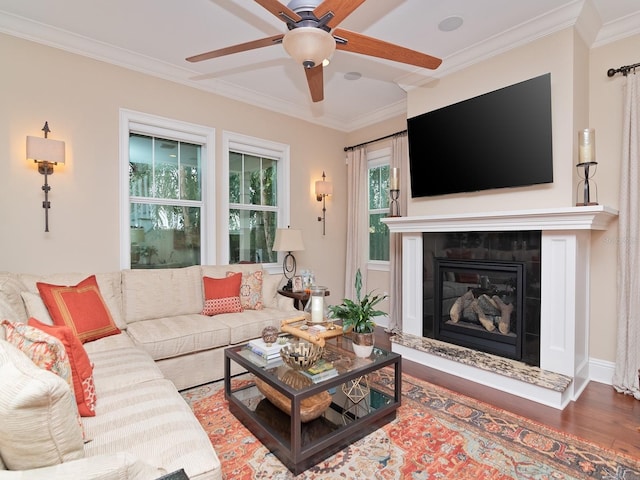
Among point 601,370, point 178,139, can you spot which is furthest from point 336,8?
→ point 601,370

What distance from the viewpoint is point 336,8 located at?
1.72 metres

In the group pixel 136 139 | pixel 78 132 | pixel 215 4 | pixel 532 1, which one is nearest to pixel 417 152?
pixel 532 1

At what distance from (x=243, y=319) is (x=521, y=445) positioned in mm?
2272

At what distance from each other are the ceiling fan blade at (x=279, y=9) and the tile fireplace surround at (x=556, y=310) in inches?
85.4

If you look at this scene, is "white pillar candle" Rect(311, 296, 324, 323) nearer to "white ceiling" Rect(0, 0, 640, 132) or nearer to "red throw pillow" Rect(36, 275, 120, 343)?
"red throw pillow" Rect(36, 275, 120, 343)

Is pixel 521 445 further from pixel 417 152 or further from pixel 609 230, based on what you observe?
pixel 417 152

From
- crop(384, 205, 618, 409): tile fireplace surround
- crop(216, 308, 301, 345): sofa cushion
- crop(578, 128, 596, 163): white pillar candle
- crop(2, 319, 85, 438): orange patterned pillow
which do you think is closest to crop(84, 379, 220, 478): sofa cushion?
crop(2, 319, 85, 438): orange patterned pillow

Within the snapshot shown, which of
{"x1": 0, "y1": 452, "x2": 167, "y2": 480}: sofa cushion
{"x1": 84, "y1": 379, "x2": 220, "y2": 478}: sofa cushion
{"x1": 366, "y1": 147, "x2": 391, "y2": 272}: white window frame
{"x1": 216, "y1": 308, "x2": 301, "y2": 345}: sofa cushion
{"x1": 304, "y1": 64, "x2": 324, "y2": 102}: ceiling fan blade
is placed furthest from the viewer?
{"x1": 366, "y1": 147, "x2": 391, "y2": 272}: white window frame

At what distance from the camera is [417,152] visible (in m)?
3.66

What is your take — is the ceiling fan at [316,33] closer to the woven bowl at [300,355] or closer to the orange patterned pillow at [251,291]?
the woven bowl at [300,355]

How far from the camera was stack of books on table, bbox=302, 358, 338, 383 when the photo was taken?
1.93m

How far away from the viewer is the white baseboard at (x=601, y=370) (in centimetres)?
284

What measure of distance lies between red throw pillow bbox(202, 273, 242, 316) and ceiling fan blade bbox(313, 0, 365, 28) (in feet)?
8.08

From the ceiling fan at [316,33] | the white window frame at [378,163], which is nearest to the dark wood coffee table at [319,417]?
the ceiling fan at [316,33]
